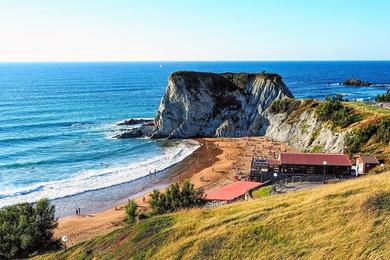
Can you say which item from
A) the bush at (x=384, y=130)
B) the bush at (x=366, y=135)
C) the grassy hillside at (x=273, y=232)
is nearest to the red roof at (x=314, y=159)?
the bush at (x=366, y=135)

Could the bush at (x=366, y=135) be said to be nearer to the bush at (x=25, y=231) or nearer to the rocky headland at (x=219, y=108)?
the rocky headland at (x=219, y=108)

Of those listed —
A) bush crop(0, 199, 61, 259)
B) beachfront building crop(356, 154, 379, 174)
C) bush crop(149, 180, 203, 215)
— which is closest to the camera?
bush crop(0, 199, 61, 259)

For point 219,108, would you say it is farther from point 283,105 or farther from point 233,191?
point 233,191

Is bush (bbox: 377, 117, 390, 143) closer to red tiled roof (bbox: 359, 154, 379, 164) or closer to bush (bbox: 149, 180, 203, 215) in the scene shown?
red tiled roof (bbox: 359, 154, 379, 164)

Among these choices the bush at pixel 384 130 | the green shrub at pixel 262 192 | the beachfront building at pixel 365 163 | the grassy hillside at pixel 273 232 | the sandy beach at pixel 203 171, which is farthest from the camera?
the bush at pixel 384 130

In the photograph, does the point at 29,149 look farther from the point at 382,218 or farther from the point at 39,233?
the point at 382,218

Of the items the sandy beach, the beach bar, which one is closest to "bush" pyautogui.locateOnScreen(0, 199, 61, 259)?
the sandy beach
